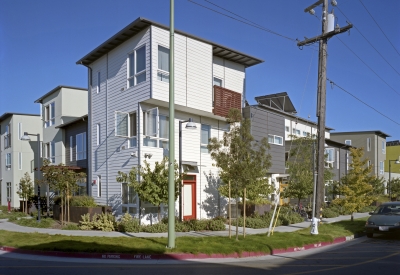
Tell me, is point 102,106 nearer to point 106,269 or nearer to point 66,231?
point 66,231

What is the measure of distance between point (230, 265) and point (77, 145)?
703 inches

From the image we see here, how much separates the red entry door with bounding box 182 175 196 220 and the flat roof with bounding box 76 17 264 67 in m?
7.38

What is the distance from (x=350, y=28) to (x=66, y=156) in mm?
20006

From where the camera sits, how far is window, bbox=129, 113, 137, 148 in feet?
61.0

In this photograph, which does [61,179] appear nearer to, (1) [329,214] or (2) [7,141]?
(1) [329,214]

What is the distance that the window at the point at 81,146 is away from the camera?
24.5m

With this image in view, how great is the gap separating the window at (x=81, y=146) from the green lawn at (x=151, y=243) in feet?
32.5

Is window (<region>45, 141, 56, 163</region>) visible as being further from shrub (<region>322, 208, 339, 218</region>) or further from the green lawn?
shrub (<region>322, 208, 339, 218</region>)

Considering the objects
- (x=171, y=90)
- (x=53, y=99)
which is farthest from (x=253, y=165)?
(x=53, y=99)

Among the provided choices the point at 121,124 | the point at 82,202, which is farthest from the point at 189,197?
the point at 82,202

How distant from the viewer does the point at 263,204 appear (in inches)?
843

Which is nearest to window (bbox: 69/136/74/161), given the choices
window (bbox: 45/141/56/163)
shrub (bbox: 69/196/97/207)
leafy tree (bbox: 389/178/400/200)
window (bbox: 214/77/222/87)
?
window (bbox: 45/141/56/163)

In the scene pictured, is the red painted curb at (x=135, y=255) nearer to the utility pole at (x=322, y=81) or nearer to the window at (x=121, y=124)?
the utility pole at (x=322, y=81)

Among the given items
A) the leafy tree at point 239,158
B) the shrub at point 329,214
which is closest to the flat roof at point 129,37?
the leafy tree at point 239,158
